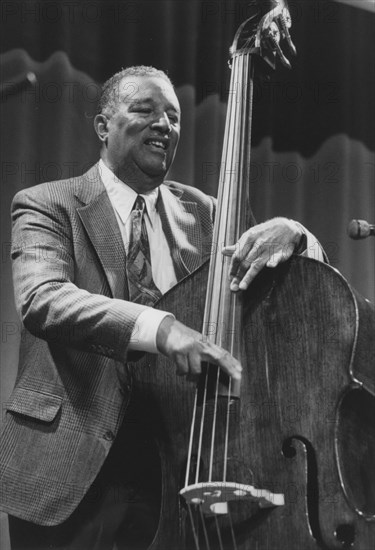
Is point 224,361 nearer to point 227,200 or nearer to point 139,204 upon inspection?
point 227,200

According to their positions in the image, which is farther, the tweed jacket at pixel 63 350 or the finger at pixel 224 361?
the tweed jacket at pixel 63 350

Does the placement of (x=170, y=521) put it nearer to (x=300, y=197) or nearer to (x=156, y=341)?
(x=156, y=341)

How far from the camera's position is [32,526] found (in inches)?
61.7

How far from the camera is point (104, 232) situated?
1758 millimetres

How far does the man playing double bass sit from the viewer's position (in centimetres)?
149

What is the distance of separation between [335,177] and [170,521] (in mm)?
1479

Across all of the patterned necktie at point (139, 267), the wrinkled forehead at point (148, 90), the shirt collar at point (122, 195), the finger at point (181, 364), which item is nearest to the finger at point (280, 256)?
the finger at point (181, 364)

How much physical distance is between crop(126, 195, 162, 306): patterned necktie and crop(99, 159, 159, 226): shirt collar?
27mm

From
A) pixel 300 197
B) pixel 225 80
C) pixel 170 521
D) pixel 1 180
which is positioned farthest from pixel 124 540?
pixel 225 80

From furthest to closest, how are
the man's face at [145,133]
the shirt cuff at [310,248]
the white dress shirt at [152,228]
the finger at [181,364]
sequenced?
the man's face at [145,133] → the white dress shirt at [152,228] → the shirt cuff at [310,248] → the finger at [181,364]

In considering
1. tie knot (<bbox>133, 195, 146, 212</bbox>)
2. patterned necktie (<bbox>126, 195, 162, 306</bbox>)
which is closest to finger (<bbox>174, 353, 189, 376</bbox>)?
patterned necktie (<bbox>126, 195, 162, 306</bbox>)

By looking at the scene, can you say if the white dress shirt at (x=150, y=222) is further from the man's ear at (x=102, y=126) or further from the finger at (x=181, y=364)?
the finger at (x=181, y=364)

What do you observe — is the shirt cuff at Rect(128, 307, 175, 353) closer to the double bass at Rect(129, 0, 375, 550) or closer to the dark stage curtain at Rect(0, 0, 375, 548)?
the double bass at Rect(129, 0, 375, 550)

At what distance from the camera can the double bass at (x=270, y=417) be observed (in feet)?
4.22
